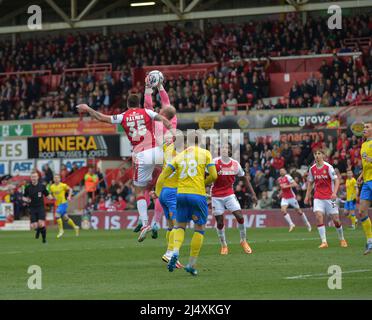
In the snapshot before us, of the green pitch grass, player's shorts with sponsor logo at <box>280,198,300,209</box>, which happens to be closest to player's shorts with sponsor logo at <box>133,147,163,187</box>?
the green pitch grass

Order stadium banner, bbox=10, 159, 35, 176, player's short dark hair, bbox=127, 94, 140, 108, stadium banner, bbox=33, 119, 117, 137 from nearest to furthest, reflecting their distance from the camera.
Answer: player's short dark hair, bbox=127, 94, 140, 108 < stadium banner, bbox=33, 119, 117, 137 < stadium banner, bbox=10, 159, 35, 176

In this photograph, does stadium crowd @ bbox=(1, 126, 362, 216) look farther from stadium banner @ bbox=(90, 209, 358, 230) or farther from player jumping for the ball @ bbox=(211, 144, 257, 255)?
player jumping for the ball @ bbox=(211, 144, 257, 255)

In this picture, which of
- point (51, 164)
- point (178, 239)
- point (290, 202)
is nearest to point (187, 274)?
point (178, 239)

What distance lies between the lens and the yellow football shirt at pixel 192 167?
1544cm

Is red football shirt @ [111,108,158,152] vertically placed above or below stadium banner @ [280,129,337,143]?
above

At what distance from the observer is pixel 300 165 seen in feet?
126

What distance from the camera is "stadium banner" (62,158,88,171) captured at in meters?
44.6

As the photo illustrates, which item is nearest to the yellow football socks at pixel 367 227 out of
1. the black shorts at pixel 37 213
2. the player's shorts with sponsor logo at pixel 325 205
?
the player's shorts with sponsor logo at pixel 325 205

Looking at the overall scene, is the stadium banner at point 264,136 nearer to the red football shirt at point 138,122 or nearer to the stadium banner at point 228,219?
the stadium banner at point 228,219

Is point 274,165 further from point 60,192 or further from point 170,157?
point 170,157

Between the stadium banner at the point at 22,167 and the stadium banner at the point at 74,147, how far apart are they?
0.69 m

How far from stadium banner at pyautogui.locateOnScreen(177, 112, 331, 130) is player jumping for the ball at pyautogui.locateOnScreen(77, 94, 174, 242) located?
22.3 metres
